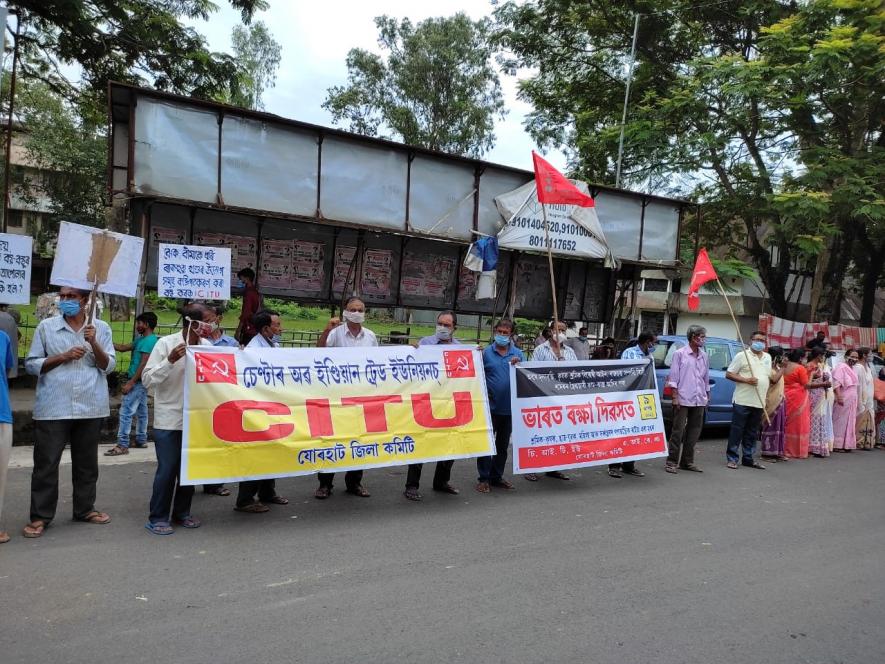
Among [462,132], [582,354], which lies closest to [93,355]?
[582,354]

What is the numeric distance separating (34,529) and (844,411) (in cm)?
1170

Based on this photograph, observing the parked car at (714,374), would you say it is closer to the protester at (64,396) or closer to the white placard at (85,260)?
the white placard at (85,260)

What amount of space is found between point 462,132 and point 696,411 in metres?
26.5

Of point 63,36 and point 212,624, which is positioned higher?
point 63,36

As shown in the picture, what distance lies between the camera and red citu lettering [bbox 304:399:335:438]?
564 cm

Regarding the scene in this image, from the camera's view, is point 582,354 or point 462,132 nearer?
point 582,354

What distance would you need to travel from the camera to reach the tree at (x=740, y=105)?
48.7 feet

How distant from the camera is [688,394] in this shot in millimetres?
8297

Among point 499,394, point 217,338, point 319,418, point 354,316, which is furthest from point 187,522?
point 499,394

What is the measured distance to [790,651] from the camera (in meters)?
3.66

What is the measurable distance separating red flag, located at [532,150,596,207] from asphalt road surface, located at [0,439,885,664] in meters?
3.88

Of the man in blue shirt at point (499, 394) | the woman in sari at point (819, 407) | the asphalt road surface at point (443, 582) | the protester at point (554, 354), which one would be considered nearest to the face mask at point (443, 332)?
the man in blue shirt at point (499, 394)

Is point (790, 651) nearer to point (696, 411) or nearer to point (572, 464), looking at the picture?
point (572, 464)

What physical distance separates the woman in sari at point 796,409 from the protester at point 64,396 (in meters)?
9.20
